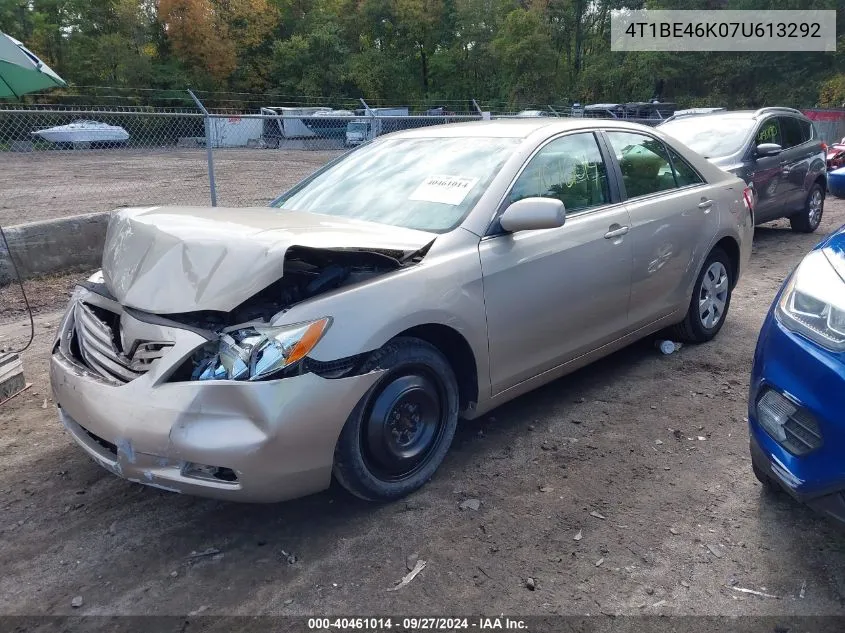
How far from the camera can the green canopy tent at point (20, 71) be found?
4.24 m

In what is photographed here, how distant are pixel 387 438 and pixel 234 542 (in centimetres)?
76

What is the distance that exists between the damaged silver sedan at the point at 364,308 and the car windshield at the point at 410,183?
0.01 metres

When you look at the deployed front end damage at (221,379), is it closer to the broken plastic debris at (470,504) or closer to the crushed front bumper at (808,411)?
the broken plastic debris at (470,504)

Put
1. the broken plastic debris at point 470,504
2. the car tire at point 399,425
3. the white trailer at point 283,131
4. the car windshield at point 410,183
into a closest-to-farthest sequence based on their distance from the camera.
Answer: the car tire at point 399,425, the broken plastic debris at point 470,504, the car windshield at point 410,183, the white trailer at point 283,131

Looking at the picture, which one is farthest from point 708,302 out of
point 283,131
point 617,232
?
point 283,131

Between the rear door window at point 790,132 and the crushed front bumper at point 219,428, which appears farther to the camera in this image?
the rear door window at point 790,132

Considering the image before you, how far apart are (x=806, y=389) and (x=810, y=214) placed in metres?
8.54

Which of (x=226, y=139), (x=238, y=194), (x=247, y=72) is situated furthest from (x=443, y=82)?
(x=238, y=194)

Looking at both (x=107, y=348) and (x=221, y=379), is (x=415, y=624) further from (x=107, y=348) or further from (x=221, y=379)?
(x=107, y=348)

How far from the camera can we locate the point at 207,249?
8.98 ft

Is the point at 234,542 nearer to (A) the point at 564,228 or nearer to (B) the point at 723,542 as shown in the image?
(B) the point at 723,542

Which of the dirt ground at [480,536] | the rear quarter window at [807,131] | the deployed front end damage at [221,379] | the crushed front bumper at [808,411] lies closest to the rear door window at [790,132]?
the rear quarter window at [807,131]

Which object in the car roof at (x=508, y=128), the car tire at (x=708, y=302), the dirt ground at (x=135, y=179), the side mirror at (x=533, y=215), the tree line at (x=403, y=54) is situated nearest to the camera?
the side mirror at (x=533, y=215)

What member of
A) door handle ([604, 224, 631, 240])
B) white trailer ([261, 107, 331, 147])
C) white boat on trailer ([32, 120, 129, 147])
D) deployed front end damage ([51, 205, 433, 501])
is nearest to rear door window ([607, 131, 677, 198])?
door handle ([604, 224, 631, 240])
